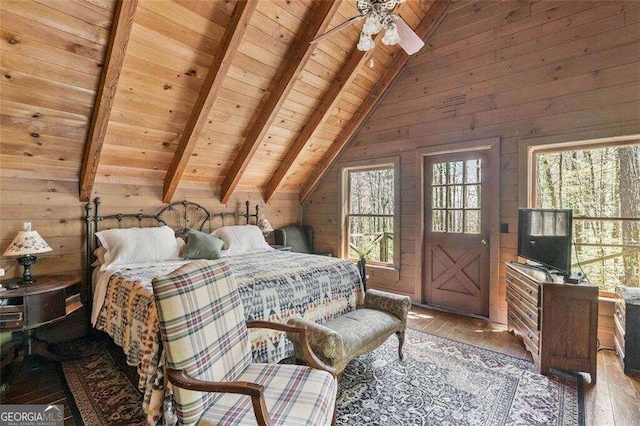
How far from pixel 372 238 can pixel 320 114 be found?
2.07 meters

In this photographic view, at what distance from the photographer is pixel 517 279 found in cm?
300

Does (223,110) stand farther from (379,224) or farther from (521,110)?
(521,110)

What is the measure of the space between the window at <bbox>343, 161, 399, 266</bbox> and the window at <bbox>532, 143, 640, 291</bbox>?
181 cm

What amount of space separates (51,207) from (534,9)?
216 inches

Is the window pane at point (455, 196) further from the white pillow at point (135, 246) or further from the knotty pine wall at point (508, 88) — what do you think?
the white pillow at point (135, 246)

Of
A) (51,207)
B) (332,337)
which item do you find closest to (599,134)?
(332,337)

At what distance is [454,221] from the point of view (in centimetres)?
399

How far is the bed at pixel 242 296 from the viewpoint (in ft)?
6.02

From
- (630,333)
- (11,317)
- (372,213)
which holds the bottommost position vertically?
(630,333)

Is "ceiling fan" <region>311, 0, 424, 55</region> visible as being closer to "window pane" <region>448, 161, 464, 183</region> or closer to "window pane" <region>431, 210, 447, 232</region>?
"window pane" <region>448, 161, 464, 183</region>

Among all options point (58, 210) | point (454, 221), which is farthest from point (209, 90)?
point (454, 221)

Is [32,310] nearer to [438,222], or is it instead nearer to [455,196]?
[438,222]

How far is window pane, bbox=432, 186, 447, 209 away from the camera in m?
4.07

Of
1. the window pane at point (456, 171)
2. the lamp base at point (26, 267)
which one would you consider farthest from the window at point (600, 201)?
the lamp base at point (26, 267)
